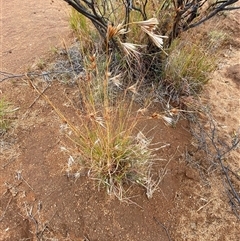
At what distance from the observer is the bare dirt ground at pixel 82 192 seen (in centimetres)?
168

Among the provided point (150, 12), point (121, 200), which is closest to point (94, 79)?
point (150, 12)

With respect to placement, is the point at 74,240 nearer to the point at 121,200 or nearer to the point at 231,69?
the point at 121,200

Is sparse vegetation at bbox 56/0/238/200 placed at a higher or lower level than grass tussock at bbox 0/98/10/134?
higher

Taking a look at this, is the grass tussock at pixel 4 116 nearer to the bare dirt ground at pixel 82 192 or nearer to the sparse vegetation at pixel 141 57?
the bare dirt ground at pixel 82 192

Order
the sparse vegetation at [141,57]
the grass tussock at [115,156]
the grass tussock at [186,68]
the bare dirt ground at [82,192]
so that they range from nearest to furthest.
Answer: the grass tussock at [115,156], the bare dirt ground at [82,192], the sparse vegetation at [141,57], the grass tussock at [186,68]

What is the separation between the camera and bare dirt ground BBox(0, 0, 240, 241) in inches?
66.0

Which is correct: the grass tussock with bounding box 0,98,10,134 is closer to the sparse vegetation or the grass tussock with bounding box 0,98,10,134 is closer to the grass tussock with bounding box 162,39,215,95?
the sparse vegetation

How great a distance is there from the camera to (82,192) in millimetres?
1757

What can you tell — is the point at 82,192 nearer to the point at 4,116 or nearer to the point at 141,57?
the point at 4,116

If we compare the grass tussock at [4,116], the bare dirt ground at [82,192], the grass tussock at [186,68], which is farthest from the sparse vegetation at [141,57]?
the grass tussock at [4,116]

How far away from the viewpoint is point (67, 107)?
214 cm

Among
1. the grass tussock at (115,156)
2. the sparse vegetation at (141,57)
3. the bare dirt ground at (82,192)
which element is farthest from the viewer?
the sparse vegetation at (141,57)

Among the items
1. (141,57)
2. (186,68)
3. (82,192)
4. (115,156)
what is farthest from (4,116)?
(186,68)

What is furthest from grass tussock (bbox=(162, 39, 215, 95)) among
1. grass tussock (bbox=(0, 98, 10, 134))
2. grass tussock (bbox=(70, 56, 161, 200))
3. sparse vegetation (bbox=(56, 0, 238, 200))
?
grass tussock (bbox=(0, 98, 10, 134))
